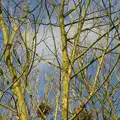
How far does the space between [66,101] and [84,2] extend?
3.75 feet

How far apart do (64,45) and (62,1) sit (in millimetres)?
483

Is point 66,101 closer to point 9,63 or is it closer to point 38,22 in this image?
point 38,22

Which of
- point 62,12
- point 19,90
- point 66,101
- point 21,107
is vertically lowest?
point 66,101

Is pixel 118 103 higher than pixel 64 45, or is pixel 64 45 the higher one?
pixel 118 103

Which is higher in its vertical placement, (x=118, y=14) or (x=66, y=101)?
(x=118, y=14)

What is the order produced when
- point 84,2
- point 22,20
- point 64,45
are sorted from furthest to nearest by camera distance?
point 22,20, point 84,2, point 64,45

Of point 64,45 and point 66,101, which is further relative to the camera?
point 64,45

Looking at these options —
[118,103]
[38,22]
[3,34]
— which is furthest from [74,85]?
[38,22]

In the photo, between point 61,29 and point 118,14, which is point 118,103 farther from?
point 61,29

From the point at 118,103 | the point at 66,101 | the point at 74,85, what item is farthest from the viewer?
the point at 74,85

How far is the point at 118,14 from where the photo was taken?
3580mm

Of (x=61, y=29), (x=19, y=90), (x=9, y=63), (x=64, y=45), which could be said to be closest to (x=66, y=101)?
(x=64, y=45)

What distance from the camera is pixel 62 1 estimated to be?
2973 millimetres

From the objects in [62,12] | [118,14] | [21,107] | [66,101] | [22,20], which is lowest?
[66,101]
